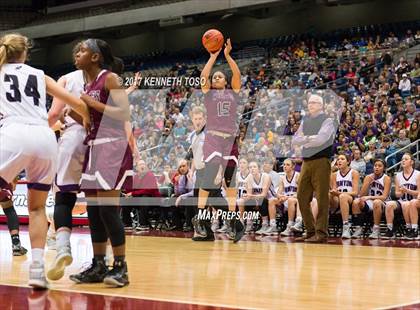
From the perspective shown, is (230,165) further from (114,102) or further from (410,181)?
(114,102)

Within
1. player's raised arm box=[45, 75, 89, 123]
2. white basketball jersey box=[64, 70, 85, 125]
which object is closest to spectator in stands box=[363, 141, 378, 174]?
white basketball jersey box=[64, 70, 85, 125]

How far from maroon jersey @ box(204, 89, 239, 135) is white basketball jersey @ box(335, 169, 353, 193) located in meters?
2.13

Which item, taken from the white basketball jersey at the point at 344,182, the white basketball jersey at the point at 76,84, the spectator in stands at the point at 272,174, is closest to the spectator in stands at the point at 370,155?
the white basketball jersey at the point at 344,182

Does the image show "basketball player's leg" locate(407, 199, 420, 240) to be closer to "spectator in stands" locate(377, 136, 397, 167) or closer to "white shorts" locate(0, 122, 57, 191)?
"spectator in stands" locate(377, 136, 397, 167)

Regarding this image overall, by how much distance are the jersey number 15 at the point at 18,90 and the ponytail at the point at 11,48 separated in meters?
0.14

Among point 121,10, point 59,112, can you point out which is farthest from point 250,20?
point 59,112

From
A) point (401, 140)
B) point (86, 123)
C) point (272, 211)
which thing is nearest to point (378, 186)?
point (272, 211)

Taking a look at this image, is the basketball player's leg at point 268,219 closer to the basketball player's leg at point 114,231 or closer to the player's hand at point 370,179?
the player's hand at point 370,179

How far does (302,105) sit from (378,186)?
6.50 metres

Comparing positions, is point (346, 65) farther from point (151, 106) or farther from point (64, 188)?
point (64, 188)

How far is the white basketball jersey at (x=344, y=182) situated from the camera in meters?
9.95

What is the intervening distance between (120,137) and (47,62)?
2607cm

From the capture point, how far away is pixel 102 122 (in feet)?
15.6

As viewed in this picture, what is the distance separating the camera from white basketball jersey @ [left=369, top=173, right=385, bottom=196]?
995 cm
